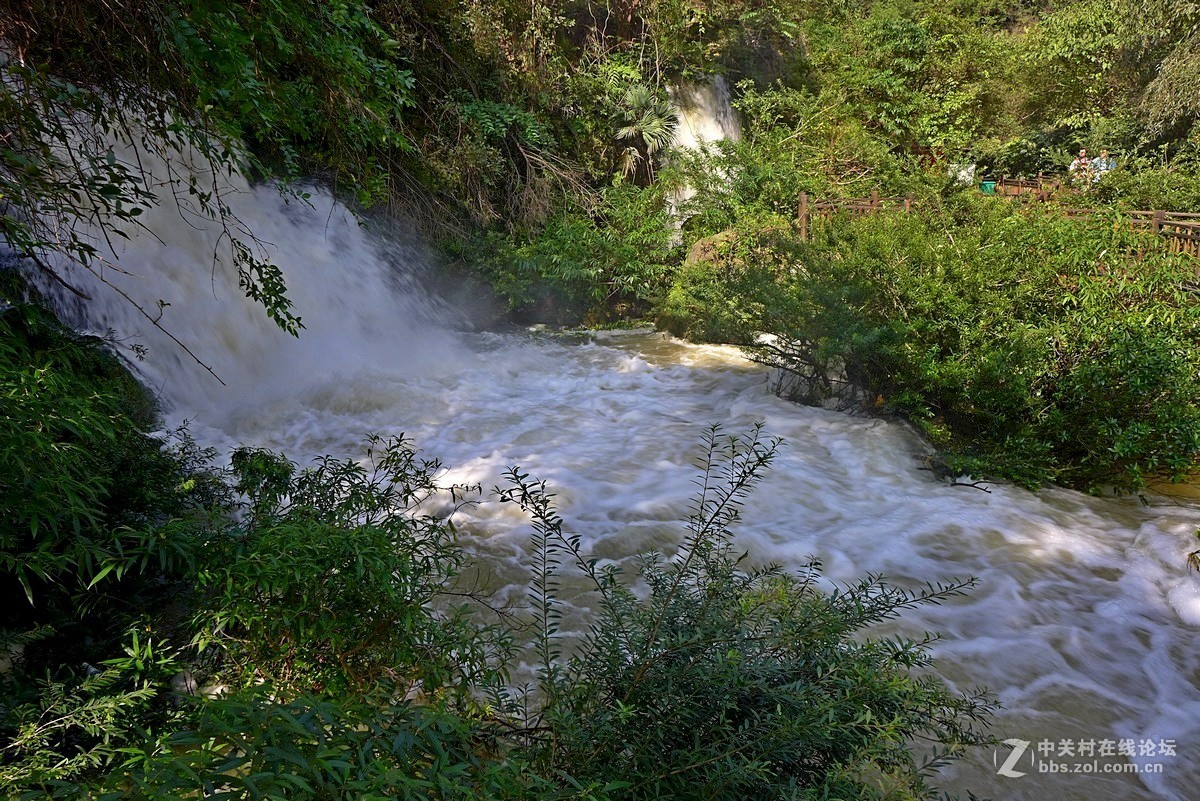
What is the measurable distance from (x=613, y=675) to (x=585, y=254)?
33.6ft

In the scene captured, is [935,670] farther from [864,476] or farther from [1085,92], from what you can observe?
[1085,92]

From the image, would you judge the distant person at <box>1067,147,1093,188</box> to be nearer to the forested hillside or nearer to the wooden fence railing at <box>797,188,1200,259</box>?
the forested hillside

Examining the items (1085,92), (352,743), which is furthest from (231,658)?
(1085,92)

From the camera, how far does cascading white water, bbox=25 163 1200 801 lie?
152 inches

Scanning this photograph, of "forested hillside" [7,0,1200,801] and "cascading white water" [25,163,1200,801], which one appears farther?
"cascading white water" [25,163,1200,801]

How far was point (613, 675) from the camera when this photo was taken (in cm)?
204

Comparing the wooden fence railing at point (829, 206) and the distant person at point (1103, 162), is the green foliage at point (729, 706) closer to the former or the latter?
the wooden fence railing at point (829, 206)

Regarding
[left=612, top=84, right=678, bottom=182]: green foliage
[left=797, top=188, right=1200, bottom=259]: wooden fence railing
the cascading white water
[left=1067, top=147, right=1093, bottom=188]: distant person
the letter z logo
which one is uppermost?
[left=612, top=84, right=678, bottom=182]: green foliage

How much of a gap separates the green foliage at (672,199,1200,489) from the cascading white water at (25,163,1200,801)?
0.39m

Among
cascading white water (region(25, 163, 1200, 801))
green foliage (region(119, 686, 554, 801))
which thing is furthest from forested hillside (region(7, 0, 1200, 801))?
cascading white water (region(25, 163, 1200, 801))

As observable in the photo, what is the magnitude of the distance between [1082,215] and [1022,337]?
3.10m

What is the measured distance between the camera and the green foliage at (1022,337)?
18.5 feet

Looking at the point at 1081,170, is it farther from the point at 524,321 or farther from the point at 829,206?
the point at 524,321

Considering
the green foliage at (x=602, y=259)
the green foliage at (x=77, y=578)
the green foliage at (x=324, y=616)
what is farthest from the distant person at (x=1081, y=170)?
the green foliage at (x=77, y=578)
